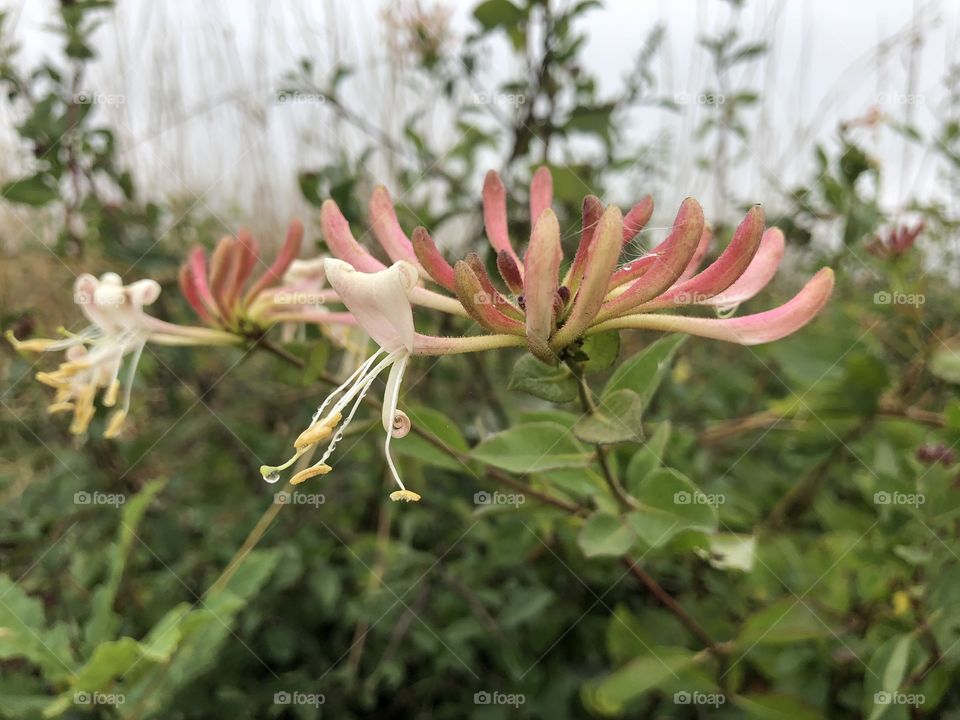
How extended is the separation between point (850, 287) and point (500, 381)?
63.3 inches

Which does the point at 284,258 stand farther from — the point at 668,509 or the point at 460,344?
the point at 668,509

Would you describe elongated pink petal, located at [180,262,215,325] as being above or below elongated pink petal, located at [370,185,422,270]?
below

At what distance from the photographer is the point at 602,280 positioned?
0.56 meters

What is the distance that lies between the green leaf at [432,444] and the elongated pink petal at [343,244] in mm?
271

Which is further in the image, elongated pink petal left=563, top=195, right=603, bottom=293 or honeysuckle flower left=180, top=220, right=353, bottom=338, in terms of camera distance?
honeysuckle flower left=180, top=220, right=353, bottom=338

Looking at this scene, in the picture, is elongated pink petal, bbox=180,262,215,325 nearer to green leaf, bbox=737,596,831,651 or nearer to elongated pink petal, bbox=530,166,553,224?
elongated pink petal, bbox=530,166,553,224

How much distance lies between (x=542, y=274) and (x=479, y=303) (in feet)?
0.23

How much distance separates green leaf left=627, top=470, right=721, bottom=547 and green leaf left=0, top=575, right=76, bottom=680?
2.70ft

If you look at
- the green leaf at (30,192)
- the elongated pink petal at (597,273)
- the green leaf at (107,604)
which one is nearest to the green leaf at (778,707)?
the elongated pink petal at (597,273)

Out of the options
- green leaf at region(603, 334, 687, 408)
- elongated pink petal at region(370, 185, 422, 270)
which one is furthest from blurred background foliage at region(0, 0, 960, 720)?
elongated pink petal at region(370, 185, 422, 270)

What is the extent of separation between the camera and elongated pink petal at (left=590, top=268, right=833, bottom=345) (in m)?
0.62

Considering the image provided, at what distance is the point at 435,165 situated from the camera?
1633 mm

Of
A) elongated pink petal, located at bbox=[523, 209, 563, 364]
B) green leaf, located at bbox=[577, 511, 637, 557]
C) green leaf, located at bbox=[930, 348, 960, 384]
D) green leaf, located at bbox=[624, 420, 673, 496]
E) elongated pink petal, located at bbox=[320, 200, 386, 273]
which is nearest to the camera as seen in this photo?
elongated pink petal, located at bbox=[523, 209, 563, 364]

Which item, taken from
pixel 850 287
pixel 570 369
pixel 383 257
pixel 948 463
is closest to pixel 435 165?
pixel 383 257
